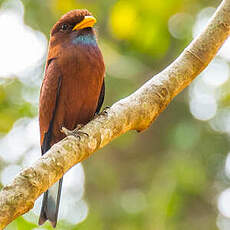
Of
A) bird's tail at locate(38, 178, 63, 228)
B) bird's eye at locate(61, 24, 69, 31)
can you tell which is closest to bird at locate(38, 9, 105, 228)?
bird's tail at locate(38, 178, 63, 228)

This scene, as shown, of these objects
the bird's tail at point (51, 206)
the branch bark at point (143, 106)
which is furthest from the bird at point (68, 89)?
the branch bark at point (143, 106)

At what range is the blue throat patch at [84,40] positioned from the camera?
3712mm

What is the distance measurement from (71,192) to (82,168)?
1.16 feet

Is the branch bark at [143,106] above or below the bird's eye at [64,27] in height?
below

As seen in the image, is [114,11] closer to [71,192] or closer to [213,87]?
[213,87]

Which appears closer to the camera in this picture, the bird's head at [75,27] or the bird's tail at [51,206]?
the bird's tail at [51,206]

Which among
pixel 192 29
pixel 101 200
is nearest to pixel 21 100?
pixel 101 200

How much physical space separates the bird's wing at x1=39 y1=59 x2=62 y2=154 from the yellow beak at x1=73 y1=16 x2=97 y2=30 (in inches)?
13.3

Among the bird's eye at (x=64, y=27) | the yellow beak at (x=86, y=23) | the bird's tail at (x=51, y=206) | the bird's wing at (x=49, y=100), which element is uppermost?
the yellow beak at (x=86, y=23)

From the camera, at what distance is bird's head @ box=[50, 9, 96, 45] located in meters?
3.76

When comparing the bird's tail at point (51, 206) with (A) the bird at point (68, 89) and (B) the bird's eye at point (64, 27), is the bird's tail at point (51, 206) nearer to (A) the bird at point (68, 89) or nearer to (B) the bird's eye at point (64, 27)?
(A) the bird at point (68, 89)

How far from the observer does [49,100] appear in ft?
11.8

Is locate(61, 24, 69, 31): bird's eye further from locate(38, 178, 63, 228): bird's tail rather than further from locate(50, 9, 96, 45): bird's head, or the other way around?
locate(38, 178, 63, 228): bird's tail

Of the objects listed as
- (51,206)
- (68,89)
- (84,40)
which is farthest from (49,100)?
(51,206)
